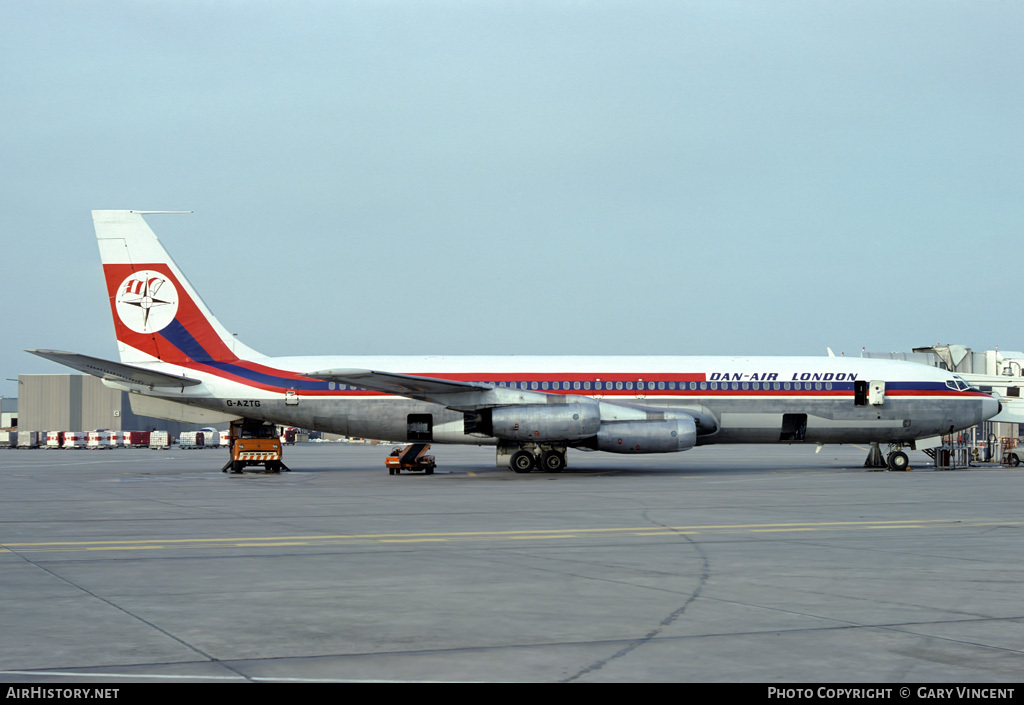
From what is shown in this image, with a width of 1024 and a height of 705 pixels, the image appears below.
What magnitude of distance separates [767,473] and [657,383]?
17.0 feet

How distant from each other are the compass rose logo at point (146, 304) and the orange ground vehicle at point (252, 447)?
15.5 feet

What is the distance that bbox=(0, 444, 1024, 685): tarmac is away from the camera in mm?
7098

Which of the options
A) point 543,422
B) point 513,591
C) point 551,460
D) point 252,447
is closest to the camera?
point 513,591

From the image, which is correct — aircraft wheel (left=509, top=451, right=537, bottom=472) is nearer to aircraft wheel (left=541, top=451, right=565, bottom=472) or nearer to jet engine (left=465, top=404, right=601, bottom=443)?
aircraft wheel (left=541, top=451, right=565, bottom=472)

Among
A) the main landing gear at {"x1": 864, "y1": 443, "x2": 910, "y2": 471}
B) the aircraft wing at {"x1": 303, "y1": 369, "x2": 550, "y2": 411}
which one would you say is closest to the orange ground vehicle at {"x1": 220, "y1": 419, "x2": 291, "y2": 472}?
the aircraft wing at {"x1": 303, "y1": 369, "x2": 550, "y2": 411}

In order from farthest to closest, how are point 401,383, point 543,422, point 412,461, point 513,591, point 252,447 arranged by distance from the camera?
point 252,447
point 412,461
point 543,422
point 401,383
point 513,591

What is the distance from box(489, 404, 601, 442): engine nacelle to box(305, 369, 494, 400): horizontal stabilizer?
1.57 m

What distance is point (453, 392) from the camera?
3366 cm

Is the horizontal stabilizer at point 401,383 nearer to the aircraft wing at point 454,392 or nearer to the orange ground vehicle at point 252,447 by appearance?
the aircraft wing at point 454,392

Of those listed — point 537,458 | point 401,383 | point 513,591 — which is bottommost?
point 537,458

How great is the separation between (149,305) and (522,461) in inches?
582

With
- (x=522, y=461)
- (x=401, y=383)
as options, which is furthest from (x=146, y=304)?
(x=522, y=461)

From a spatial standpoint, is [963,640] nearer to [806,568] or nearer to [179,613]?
[806,568]

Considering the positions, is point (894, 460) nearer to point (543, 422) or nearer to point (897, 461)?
point (897, 461)
